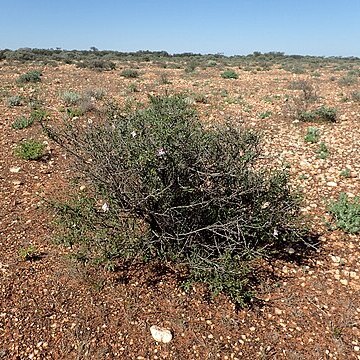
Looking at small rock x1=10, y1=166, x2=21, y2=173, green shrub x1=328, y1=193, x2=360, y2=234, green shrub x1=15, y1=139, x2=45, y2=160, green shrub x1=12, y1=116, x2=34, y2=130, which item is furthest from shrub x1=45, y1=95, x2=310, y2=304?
green shrub x1=12, y1=116, x2=34, y2=130

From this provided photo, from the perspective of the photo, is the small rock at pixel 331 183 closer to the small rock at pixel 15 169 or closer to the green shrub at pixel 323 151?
the green shrub at pixel 323 151

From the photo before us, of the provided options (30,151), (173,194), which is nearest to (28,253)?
(173,194)

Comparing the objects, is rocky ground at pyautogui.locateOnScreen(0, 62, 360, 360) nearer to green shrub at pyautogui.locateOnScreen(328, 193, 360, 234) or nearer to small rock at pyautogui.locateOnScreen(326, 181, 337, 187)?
green shrub at pyautogui.locateOnScreen(328, 193, 360, 234)

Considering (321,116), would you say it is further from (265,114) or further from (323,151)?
(323,151)

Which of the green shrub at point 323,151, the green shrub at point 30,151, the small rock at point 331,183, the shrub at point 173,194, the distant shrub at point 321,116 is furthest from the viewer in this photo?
the distant shrub at point 321,116

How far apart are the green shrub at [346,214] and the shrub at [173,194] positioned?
37.8 inches

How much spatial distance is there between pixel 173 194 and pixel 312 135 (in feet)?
17.3

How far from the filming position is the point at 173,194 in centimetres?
326

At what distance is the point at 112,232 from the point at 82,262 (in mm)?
420

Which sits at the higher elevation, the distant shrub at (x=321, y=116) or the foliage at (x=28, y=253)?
the distant shrub at (x=321, y=116)

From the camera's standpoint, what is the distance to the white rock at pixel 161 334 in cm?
286

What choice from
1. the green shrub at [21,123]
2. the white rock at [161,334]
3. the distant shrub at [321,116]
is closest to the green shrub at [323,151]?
the distant shrub at [321,116]

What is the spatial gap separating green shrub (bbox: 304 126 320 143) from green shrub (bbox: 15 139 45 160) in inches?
200

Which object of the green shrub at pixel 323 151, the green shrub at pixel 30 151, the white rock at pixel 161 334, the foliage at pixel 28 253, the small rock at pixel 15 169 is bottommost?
the white rock at pixel 161 334
